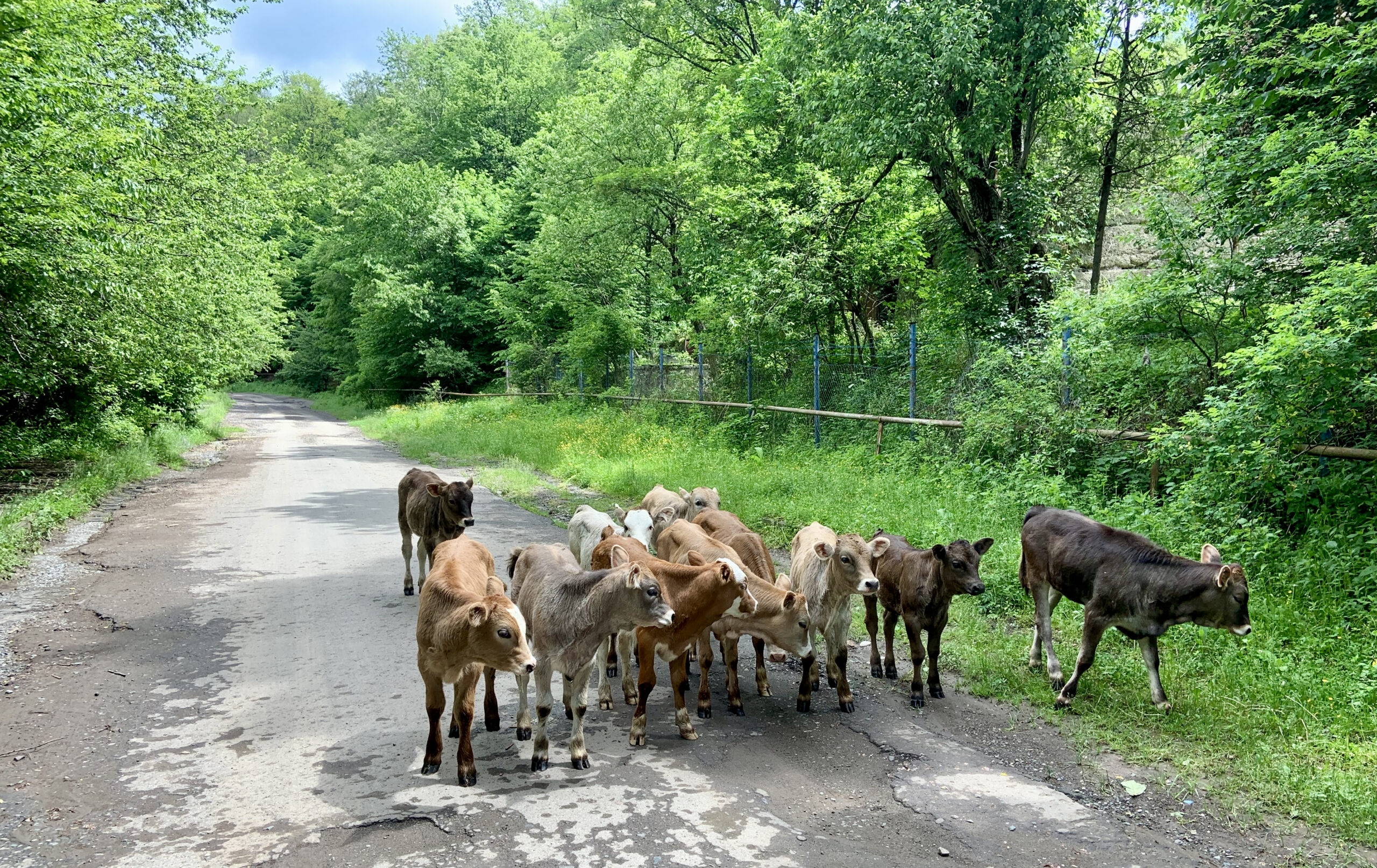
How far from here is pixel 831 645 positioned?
600cm

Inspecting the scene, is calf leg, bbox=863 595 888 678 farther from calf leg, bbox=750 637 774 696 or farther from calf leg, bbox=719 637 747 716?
calf leg, bbox=719 637 747 716

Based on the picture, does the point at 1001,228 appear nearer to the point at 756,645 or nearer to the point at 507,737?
the point at 756,645

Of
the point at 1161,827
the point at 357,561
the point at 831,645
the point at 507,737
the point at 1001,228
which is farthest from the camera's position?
the point at 1001,228

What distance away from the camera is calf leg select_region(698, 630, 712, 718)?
5707 mm

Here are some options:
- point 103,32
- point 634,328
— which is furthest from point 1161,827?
point 634,328

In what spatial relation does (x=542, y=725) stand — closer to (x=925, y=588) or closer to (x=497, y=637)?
(x=497, y=637)

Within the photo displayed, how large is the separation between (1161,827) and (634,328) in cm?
2312

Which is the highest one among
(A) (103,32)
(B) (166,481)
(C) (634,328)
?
(A) (103,32)

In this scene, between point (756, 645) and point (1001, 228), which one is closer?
point (756, 645)

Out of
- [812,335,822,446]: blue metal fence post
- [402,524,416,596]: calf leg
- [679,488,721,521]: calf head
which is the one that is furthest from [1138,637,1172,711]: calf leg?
[812,335,822,446]: blue metal fence post

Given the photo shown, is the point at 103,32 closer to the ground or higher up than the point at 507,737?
higher up

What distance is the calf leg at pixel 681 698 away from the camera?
5.30 metres

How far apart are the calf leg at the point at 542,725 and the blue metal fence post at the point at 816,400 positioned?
10.7 meters

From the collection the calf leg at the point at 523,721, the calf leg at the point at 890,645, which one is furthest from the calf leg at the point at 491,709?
the calf leg at the point at 890,645
